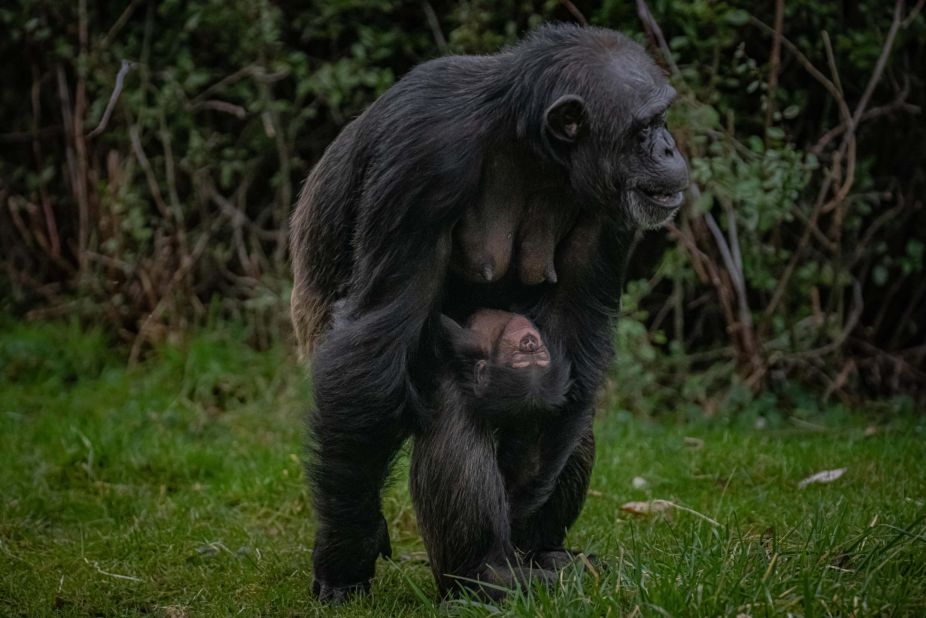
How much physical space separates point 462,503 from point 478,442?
0.20m

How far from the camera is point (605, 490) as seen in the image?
5.46m

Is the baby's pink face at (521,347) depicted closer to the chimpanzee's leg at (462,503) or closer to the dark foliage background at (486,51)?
the chimpanzee's leg at (462,503)

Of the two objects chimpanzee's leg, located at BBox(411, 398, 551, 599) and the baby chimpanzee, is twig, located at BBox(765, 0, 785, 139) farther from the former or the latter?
chimpanzee's leg, located at BBox(411, 398, 551, 599)

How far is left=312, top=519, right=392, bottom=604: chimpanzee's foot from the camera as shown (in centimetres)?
412

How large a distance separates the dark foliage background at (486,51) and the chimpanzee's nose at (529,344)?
2.42 metres

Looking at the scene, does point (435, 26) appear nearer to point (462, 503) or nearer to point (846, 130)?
point (846, 130)

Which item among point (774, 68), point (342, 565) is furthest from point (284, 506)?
point (774, 68)

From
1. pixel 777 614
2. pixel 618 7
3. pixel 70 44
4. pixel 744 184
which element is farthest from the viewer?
pixel 70 44

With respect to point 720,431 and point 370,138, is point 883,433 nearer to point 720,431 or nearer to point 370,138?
point 720,431

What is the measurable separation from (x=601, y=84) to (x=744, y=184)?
2502 millimetres

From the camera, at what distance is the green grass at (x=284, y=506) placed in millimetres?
3416

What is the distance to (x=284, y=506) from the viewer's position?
5.36m

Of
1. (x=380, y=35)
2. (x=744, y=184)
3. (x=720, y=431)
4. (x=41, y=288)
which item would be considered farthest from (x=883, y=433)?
(x=41, y=288)

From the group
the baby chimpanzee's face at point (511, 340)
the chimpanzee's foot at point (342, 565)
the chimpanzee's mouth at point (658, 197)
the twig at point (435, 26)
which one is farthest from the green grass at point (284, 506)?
the twig at point (435, 26)
